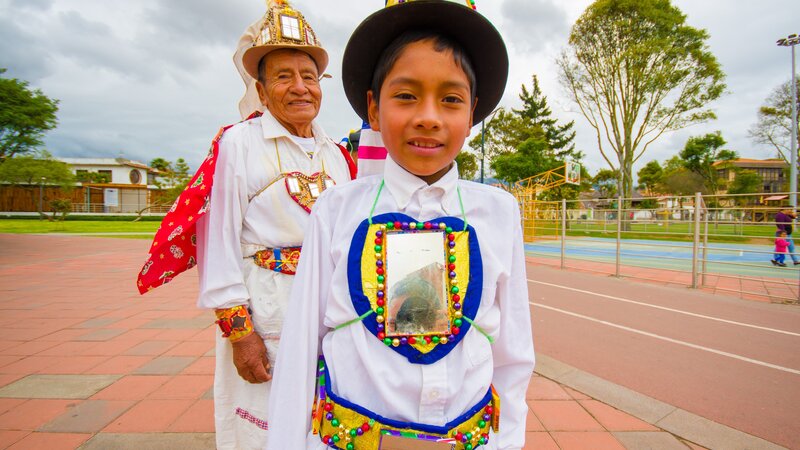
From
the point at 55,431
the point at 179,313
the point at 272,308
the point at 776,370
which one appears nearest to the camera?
the point at 272,308

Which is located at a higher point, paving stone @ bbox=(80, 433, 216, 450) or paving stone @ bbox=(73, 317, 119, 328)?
paving stone @ bbox=(73, 317, 119, 328)

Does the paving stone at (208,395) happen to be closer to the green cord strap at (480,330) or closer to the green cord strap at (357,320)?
the green cord strap at (357,320)

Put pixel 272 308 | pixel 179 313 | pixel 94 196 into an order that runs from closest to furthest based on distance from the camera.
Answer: pixel 272 308, pixel 179 313, pixel 94 196

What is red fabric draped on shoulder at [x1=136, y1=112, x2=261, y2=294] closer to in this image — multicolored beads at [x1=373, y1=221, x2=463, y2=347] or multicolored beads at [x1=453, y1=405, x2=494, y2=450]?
multicolored beads at [x1=373, y1=221, x2=463, y2=347]

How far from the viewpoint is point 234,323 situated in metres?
1.40

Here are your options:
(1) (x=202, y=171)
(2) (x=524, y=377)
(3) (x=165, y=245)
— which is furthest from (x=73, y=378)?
(2) (x=524, y=377)

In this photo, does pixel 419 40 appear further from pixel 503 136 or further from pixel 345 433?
pixel 503 136

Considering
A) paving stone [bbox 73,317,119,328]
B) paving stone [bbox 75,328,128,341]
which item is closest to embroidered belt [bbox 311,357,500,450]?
paving stone [bbox 75,328,128,341]

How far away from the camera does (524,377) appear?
115cm

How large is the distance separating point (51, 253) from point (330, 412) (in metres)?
14.0

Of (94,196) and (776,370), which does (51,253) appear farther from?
(94,196)

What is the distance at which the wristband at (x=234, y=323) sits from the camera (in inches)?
54.9

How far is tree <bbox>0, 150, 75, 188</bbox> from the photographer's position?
69.6ft

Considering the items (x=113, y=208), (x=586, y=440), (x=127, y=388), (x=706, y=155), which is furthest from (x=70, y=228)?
(x=706, y=155)
